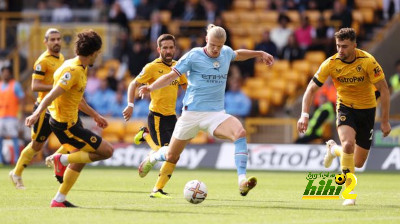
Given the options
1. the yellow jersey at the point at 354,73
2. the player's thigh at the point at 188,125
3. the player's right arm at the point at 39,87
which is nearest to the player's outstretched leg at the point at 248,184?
the player's thigh at the point at 188,125

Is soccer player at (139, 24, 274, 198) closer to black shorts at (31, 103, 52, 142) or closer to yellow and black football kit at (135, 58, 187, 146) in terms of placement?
yellow and black football kit at (135, 58, 187, 146)

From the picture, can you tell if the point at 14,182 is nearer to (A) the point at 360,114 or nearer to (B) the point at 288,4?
(A) the point at 360,114

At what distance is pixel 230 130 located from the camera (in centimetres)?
1240

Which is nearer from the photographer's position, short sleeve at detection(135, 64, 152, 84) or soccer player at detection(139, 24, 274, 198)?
soccer player at detection(139, 24, 274, 198)

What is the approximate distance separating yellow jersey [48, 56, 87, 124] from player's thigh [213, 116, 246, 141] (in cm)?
188

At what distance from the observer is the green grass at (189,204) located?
34.8 feet

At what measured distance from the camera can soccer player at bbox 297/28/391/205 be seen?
41.2 ft

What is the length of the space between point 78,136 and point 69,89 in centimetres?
66

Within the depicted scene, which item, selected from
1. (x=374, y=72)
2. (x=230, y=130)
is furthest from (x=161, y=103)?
(x=374, y=72)

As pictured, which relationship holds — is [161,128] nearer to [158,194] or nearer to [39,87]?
[158,194]

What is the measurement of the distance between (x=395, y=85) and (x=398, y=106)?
0.57m

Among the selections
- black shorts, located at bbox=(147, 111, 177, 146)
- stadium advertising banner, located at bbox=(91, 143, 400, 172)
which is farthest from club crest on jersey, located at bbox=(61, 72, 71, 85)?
stadium advertising banner, located at bbox=(91, 143, 400, 172)

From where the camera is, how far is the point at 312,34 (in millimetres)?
27016

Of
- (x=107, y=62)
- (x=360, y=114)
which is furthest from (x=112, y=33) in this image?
(x=360, y=114)
